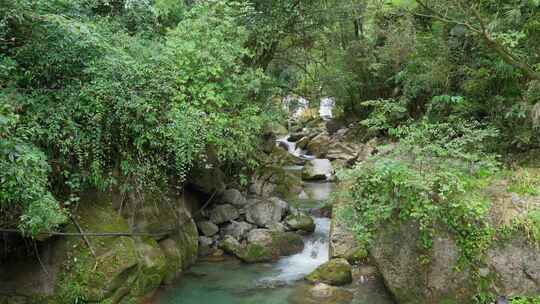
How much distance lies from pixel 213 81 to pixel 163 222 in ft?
9.97

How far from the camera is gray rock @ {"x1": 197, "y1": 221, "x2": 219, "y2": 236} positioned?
10172 millimetres

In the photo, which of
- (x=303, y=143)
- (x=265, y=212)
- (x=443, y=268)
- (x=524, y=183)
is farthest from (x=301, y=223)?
(x=303, y=143)

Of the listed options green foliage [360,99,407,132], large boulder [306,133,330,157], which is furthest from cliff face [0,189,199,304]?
large boulder [306,133,330,157]

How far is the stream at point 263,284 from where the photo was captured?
7434 millimetres

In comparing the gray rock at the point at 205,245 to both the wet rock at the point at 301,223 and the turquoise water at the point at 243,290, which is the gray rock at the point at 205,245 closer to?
the turquoise water at the point at 243,290

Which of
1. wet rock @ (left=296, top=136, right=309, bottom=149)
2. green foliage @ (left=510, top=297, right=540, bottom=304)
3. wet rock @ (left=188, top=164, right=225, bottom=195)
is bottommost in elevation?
green foliage @ (left=510, top=297, right=540, bottom=304)

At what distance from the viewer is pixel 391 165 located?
6.18m

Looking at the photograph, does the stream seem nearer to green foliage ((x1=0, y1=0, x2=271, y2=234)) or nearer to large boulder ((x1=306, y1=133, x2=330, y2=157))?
green foliage ((x1=0, y1=0, x2=271, y2=234))

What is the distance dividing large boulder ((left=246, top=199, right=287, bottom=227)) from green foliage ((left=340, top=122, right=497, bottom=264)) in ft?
13.6

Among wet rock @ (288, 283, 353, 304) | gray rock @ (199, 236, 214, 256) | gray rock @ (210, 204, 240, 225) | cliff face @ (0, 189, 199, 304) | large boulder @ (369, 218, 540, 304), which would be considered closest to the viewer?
large boulder @ (369, 218, 540, 304)

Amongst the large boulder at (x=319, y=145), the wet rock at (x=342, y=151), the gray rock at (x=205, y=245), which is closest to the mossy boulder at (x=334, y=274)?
the gray rock at (x=205, y=245)

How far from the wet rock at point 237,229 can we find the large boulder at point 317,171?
547 cm

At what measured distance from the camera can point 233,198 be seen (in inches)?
451

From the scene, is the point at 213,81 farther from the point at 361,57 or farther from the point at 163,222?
the point at 361,57
